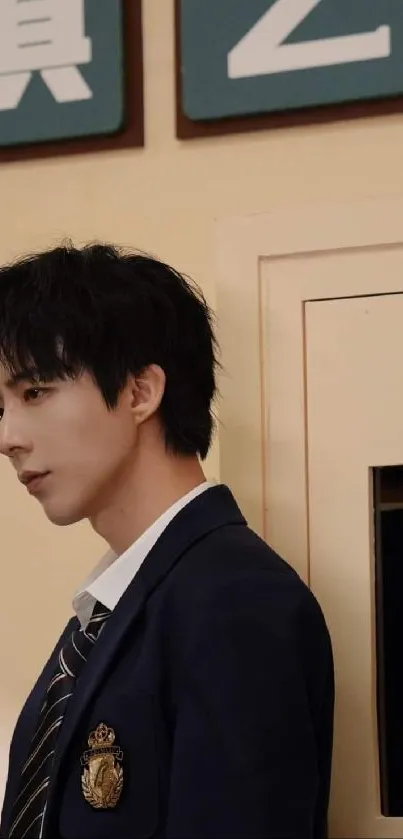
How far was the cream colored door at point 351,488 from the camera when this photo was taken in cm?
117

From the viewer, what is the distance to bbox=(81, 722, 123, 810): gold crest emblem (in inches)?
32.2

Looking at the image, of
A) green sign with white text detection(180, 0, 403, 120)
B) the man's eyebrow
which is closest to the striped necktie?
the man's eyebrow

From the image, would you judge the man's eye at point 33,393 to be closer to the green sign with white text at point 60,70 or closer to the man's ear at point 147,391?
the man's ear at point 147,391

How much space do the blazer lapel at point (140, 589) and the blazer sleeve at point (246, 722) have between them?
0.27 feet

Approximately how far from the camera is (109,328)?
36.9 inches

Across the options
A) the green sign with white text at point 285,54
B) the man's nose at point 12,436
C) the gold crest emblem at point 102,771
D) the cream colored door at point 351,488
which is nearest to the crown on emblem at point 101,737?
the gold crest emblem at point 102,771

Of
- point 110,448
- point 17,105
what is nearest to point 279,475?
point 110,448

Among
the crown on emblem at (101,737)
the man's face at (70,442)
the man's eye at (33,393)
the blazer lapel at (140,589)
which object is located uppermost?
the man's eye at (33,393)

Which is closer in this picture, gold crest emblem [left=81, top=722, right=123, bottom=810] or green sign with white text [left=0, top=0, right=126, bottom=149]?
gold crest emblem [left=81, top=722, right=123, bottom=810]

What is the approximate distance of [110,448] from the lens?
0.92 meters

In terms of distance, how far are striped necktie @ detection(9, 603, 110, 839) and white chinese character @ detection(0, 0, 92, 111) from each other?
0.72 meters

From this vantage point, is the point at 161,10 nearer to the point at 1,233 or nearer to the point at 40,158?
the point at 40,158

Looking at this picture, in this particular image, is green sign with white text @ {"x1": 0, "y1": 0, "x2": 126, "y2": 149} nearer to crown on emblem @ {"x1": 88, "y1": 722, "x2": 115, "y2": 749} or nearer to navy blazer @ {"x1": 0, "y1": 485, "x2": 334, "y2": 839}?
navy blazer @ {"x1": 0, "y1": 485, "x2": 334, "y2": 839}

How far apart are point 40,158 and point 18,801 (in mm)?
826
